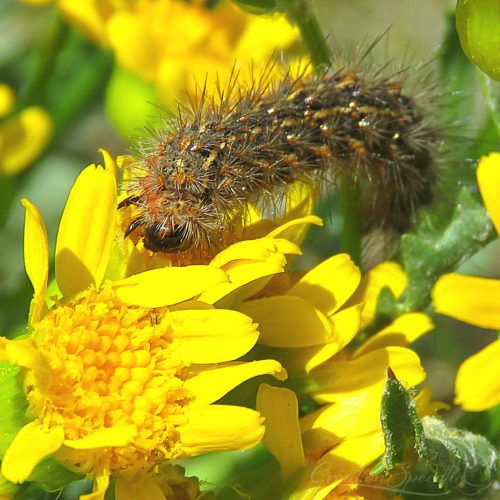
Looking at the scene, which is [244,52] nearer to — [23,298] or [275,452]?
[23,298]

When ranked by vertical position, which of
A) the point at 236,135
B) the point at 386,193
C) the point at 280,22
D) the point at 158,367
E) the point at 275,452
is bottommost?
the point at 275,452

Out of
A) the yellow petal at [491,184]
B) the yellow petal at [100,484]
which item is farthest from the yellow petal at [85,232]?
the yellow petal at [491,184]

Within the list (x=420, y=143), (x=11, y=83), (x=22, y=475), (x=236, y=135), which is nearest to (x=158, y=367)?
(x=22, y=475)

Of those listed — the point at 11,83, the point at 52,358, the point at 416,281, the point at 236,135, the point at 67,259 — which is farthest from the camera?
the point at 11,83

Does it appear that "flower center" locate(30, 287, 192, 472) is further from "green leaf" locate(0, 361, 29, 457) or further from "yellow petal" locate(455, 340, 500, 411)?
"yellow petal" locate(455, 340, 500, 411)

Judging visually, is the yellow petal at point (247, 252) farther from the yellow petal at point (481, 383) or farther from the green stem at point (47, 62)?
the green stem at point (47, 62)

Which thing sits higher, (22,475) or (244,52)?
(244,52)

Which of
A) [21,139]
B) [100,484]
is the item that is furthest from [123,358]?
[21,139]
